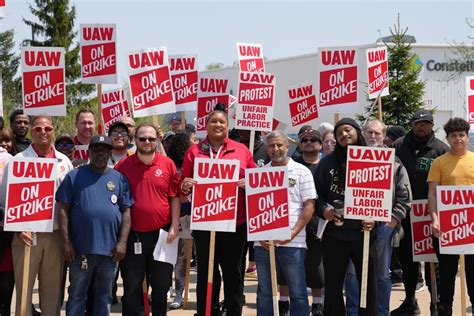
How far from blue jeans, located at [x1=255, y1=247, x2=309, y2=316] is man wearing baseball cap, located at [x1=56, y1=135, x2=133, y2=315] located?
1.48 meters

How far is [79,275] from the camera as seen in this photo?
9.30 meters

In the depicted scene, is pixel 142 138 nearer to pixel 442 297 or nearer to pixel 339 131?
pixel 339 131

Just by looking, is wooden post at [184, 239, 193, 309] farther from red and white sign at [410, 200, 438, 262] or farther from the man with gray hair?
red and white sign at [410, 200, 438, 262]

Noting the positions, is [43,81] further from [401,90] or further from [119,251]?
[401,90]

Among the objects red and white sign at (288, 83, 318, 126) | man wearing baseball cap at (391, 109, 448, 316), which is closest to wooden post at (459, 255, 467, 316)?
man wearing baseball cap at (391, 109, 448, 316)

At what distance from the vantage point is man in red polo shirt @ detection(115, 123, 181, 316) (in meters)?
9.54

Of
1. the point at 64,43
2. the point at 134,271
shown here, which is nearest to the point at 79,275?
the point at 134,271

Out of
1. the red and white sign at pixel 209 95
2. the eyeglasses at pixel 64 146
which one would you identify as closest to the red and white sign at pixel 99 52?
the red and white sign at pixel 209 95

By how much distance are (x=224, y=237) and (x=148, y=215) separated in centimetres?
92

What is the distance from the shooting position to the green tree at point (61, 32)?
2454 inches

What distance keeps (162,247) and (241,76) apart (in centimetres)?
321

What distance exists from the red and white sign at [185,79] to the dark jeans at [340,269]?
20.4ft

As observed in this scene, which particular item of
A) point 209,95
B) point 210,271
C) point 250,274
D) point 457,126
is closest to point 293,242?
point 210,271

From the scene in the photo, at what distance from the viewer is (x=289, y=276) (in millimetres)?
9539
